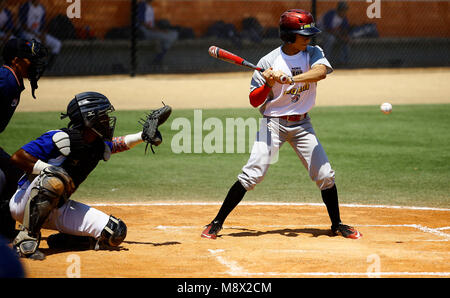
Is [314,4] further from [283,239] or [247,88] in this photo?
[283,239]

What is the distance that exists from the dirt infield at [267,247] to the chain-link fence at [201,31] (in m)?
10.5

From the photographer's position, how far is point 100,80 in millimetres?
16812

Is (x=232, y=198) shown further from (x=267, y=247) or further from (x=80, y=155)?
(x=80, y=155)

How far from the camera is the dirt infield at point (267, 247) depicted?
199 inches

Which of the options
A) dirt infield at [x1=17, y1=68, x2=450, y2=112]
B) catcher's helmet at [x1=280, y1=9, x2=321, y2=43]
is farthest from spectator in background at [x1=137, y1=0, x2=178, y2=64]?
catcher's helmet at [x1=280, y1=9, x2=321, y2=43]

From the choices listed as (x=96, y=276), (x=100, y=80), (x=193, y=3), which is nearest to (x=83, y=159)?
(x=96, y=276)

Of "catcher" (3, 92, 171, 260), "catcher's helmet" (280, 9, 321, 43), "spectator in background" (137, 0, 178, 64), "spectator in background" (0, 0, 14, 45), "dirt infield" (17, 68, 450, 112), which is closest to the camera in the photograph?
"catcher" (3, 92, 171, 260)

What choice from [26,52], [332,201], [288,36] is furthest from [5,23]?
[332,201]

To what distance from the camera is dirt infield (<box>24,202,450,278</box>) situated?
5.05 meters

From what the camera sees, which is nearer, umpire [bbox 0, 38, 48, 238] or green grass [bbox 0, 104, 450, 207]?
umpire [bbox 0, 38, 48, 238]

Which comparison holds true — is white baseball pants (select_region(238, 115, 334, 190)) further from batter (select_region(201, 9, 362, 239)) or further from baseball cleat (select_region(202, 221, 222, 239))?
baseball cleat (select_region(202, 221, 222, 239))

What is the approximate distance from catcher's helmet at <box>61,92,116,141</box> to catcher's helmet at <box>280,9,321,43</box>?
1652 millimetres

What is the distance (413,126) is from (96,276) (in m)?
9.06

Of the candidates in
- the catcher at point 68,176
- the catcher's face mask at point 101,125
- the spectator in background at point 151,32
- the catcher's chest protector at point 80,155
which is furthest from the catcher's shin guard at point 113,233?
the spectator in background at point 151,32
